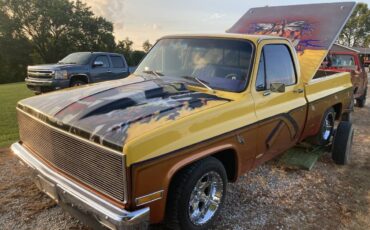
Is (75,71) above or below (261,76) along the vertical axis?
below

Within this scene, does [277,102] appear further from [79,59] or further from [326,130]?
[79,59]

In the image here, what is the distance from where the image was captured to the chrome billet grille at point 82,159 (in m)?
2.62

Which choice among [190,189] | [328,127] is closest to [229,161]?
[190,189]

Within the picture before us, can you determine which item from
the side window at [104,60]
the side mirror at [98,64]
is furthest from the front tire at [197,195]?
the side window at [104,60]

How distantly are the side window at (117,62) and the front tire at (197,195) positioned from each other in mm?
11320

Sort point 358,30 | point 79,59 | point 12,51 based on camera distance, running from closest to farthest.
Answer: point 79,59, point 12,51, point 358,30

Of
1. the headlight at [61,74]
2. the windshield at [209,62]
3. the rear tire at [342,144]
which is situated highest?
the windshield at [209,62]

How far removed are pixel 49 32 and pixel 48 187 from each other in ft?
143

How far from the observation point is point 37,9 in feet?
138

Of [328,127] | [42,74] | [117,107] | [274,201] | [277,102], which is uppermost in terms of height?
[117,107]

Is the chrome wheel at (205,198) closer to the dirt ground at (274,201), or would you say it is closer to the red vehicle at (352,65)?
the dirt ground at (274,201)

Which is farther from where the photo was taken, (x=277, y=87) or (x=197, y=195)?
(x=277, y=87)

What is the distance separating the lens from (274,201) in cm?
435

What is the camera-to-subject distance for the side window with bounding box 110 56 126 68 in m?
14.1
